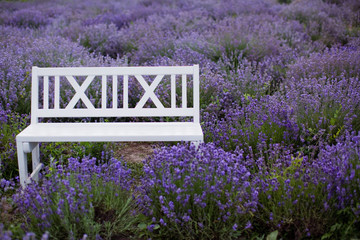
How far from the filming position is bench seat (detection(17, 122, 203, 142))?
8.83 ft

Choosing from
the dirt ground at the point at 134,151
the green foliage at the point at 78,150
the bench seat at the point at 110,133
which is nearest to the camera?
the bench seat at the point at 110,133

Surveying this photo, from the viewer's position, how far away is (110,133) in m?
2.75

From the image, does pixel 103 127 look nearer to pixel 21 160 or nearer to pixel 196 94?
pixel 21 160

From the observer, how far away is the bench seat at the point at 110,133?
8.83 feet

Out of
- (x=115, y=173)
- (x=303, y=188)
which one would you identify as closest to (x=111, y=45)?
(x=115, y=173)

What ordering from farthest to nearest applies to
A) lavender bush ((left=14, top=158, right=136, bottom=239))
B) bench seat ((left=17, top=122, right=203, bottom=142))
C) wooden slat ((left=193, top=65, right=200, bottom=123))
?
wooden slat ((left=193, top=65, right=200, bottom=123)), bench seat ((left=17, top=122, right=203, bottom=142)), lavender bush ((left=14, top=158, right=136, bottom=239))

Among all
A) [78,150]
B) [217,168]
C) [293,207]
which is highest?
[217,168]

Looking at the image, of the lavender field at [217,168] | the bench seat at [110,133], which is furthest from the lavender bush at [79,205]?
the bench seat at [110,133]

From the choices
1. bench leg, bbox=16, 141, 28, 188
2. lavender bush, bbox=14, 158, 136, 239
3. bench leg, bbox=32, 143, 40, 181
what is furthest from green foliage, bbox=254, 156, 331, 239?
bench leg, bbox=32, 143, 40, 181

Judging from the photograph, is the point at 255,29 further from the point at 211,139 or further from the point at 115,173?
the point at 115,173

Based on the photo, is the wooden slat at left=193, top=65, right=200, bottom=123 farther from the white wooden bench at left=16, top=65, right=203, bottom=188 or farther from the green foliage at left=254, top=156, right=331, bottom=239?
the green foliage at left=254, top=156, right=331, bottom=239

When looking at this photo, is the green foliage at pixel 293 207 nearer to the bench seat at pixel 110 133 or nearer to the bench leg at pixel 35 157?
the bench seat at pixel 110 133

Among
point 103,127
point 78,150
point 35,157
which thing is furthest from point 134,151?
point 35,157

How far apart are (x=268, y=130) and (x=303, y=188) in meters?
1.09
